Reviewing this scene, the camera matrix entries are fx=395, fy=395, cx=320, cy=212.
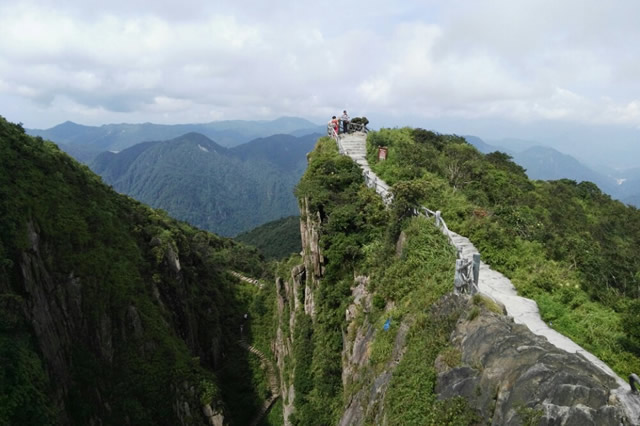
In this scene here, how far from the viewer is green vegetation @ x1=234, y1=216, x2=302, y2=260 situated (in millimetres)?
105100

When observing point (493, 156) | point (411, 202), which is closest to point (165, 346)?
point (411, 202)

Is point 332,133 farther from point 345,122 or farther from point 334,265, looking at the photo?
point 334,265

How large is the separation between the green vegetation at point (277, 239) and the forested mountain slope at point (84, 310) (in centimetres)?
6227

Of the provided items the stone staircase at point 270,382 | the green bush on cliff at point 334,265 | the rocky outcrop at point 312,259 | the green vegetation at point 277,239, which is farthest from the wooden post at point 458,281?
the green vegetation at point 277,239

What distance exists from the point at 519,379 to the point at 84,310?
91.9 feet

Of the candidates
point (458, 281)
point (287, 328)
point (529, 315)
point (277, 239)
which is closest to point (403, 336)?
point (458, 281)

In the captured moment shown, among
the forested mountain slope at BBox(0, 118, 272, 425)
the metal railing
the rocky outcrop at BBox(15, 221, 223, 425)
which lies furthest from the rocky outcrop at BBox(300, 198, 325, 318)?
the rocky outcrop at BBox(15, 221, 223, 425)

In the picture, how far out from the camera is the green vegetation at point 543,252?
1022cm

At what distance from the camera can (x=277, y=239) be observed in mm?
116438

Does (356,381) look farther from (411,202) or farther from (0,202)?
(0,202)

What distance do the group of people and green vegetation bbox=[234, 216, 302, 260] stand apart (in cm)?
Answer: 6268

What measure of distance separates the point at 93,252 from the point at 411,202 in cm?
2374

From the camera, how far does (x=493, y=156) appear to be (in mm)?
41344

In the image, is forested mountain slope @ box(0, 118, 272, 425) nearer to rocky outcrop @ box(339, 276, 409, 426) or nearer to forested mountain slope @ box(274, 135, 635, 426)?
forested mountain slope @ box(274, 135, 635, 426)
